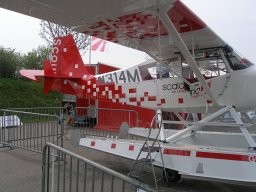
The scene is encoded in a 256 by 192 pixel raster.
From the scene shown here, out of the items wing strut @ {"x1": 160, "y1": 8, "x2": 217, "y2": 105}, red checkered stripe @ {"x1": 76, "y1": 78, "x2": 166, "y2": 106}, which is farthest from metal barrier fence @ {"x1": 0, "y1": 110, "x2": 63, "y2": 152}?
wing strut @ {"x1": 160, "y1": 8, "x2": 217, "y2": 105}

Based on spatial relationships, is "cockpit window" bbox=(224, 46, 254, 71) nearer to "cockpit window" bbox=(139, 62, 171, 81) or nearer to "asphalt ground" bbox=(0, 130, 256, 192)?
"cockpit window" bbox=(139, 62, 171, 81)

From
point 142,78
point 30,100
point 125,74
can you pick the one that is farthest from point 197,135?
point 30,100

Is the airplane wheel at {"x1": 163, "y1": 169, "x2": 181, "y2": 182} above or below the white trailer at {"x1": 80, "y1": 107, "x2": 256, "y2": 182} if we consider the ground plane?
below

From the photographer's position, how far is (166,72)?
7.27 meters

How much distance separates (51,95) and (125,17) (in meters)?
19.8

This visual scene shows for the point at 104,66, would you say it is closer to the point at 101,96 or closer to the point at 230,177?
the point at 101,96

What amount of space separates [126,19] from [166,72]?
2.35m

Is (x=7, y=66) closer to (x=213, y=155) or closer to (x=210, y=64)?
(x=210, y=64)

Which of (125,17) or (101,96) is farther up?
(125,17)

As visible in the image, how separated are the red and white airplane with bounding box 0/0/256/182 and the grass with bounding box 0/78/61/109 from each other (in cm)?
1231

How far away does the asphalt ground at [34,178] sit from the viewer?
522cm

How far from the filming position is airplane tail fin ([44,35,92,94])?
8188mm

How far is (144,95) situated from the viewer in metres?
7.45

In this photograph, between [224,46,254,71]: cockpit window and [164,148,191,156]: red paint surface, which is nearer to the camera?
[164,148,191,156]: red paint surface
